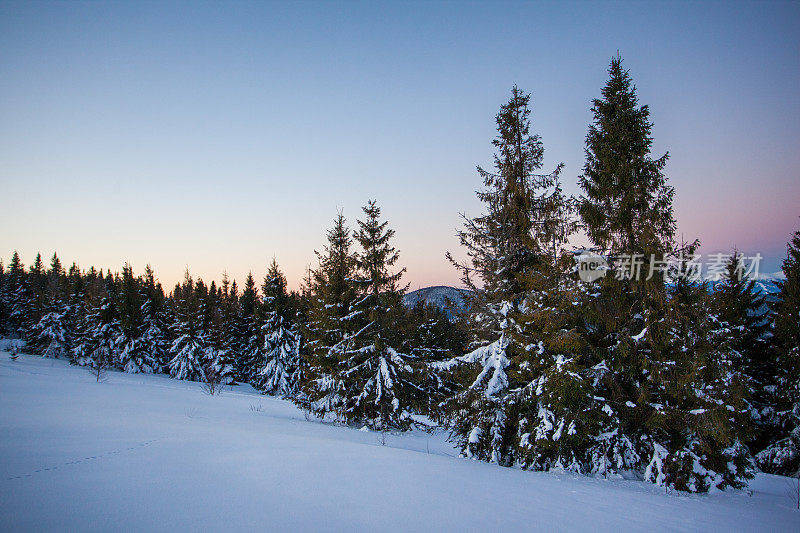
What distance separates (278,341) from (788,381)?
35.8 m

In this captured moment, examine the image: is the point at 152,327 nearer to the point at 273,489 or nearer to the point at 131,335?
the point at 131,335

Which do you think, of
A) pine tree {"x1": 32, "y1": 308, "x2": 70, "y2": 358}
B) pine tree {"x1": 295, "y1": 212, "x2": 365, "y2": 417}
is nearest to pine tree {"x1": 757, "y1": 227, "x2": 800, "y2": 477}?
pine tree {"x1": 295, "y1": 212, "x2": 365, "y2": 417}

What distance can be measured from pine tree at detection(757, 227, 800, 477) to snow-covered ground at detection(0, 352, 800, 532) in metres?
12.7

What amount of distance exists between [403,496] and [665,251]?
9.98 m

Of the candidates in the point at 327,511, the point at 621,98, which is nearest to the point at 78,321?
the point at 327,511

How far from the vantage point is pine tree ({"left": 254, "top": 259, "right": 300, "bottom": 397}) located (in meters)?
34.3

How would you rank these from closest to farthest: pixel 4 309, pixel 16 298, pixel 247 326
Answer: pixel 247 326, pixel 16 298, pixel 4 309

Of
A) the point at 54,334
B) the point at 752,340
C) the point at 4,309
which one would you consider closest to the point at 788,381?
the point at 752,340

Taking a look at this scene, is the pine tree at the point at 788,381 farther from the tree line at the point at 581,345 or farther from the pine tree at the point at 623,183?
the pine tree at the point at 623,183

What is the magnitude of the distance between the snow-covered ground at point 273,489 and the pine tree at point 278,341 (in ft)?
78.3

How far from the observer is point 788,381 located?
18.8 m

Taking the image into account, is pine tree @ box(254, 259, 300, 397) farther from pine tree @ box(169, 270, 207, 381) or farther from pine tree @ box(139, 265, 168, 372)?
pine tree @ box(139, 265, 168, 372)

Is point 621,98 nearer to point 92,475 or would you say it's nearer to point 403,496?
point 403,496

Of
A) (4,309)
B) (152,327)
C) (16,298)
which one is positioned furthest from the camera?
(4,309)
